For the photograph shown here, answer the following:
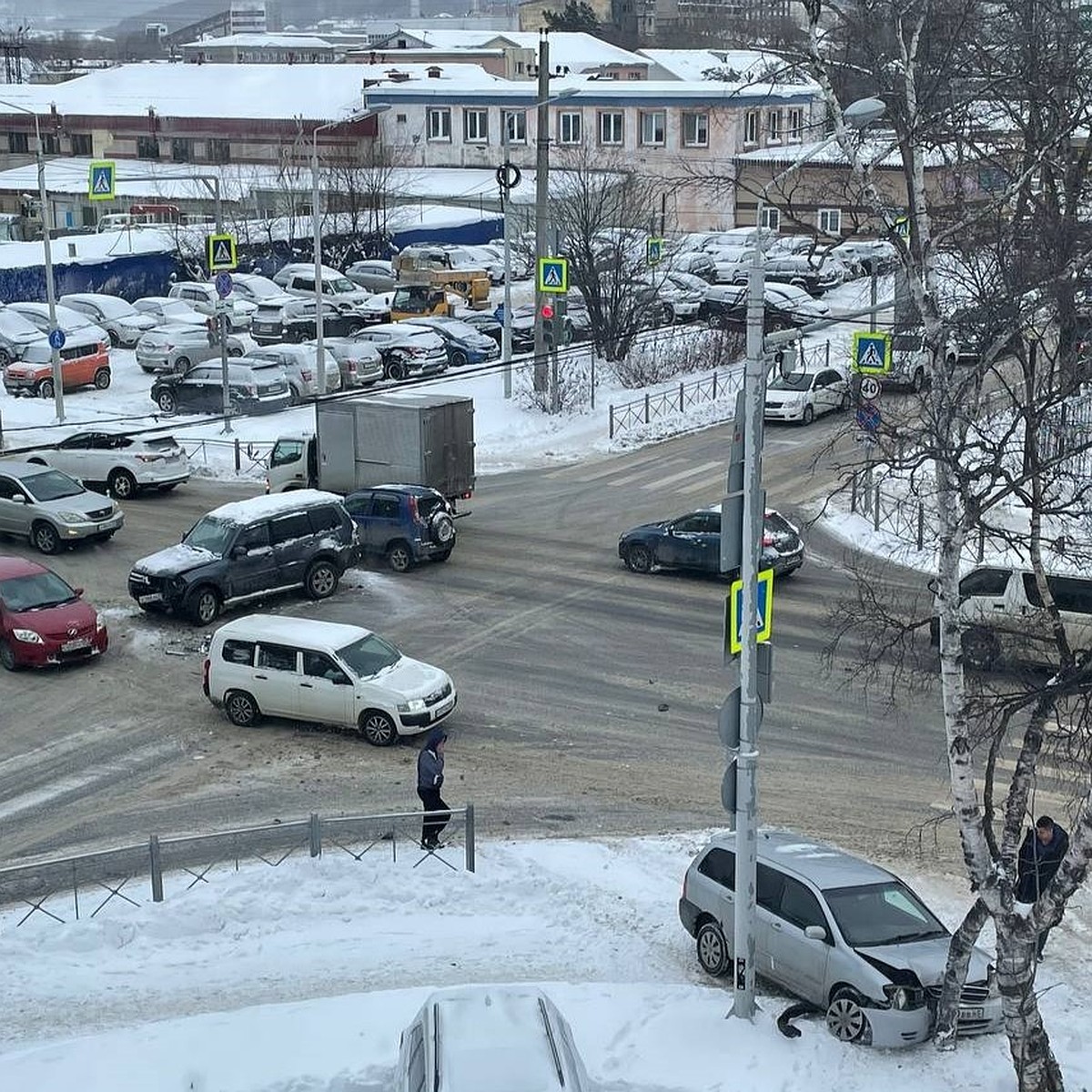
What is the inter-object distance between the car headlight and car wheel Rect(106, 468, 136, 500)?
2306cm

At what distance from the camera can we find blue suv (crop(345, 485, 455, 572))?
90.2 ft

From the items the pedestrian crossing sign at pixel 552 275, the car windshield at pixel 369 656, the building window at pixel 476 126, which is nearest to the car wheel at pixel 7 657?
the car windshield at pixel 369 656

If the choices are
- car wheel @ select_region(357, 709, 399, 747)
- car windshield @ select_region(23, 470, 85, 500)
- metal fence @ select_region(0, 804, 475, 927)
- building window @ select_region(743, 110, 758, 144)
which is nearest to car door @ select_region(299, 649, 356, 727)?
car wheel @ select_region(357, 709, 399, 747)

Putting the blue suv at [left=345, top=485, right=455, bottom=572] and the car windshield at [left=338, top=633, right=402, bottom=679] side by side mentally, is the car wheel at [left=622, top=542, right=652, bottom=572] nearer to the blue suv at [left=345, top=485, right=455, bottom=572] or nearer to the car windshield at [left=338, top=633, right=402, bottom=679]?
the blue suv at [left=345, top=485, right=455, bottom=572]

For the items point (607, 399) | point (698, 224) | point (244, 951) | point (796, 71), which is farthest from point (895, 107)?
point (698, 224)

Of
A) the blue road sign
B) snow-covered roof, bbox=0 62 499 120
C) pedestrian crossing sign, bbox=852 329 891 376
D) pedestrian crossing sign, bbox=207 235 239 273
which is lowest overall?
pedestrian crossing sign, bbox=852 329 891 376

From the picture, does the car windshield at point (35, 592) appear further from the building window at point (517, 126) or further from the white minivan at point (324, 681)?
the building window at point (517, 126)

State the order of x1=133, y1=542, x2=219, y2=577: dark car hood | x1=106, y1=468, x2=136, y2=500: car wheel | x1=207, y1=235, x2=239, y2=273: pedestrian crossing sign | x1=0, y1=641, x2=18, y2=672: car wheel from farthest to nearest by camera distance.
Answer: x1=207, y1=235, x2=239, y2=273: pedestrian crossing sign, x1=106, y1=468, x2=136, y2=500: car wheel, x1=133, y1=542, x2=219, y2=577: dark car hood, x1=0, y1=641, x2=18, y2=672: car wheel

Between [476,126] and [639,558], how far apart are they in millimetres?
56557

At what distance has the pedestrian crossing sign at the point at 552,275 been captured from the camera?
124ft

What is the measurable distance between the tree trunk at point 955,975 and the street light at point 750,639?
5.00 feet

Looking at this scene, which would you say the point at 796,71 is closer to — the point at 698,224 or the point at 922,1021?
the point at 922,1021

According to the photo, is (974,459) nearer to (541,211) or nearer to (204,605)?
(204,605)

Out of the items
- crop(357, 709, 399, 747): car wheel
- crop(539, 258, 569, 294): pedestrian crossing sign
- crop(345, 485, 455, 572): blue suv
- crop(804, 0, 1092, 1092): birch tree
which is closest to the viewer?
crop(804, 0, 1092, 1092): birch tree
